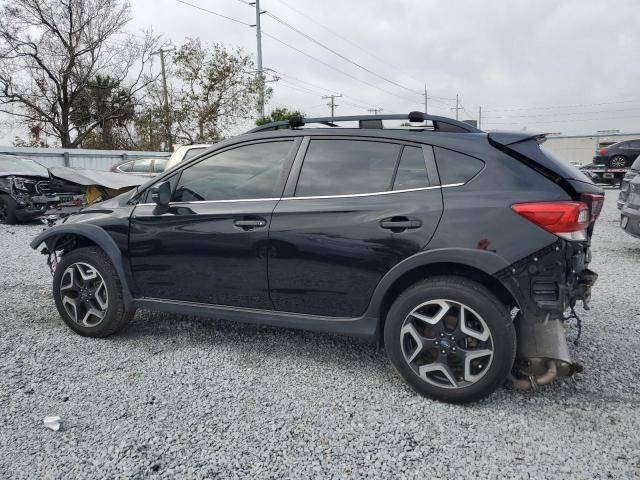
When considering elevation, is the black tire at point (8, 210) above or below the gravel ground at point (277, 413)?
above

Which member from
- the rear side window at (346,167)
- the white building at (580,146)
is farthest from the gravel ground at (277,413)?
the white building at (580,146)

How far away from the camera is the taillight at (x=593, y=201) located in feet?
8.47

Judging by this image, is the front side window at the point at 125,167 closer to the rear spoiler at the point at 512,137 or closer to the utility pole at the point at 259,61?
the rear spoiler at the point at 512,137

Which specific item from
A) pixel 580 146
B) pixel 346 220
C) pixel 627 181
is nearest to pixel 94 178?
pixel 346 220

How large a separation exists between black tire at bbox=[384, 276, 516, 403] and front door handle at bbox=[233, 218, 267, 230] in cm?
103

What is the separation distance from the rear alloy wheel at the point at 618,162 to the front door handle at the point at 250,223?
21298 mm

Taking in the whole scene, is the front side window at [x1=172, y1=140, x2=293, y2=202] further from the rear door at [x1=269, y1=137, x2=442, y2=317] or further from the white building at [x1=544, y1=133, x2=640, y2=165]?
the white building at [x1=544, y1=133, x2=640, y2=165]

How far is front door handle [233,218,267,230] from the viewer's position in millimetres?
3115

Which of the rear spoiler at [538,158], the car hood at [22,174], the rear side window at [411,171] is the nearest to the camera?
the rear spoiler at [538,158]

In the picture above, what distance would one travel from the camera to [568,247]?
251 cm

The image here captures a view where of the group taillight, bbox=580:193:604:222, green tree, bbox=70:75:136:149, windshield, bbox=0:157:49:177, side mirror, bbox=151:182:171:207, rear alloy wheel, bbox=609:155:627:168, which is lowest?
taillight, bbox=580:193:604:222

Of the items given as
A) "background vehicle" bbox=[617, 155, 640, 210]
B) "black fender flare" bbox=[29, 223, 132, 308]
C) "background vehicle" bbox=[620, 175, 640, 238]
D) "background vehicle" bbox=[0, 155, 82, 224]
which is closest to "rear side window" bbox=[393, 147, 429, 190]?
"black fender flare" bbox=[29, 223, 132, 308]

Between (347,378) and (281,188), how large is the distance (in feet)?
4.47

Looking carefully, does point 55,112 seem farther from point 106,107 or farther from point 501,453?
point 501,453
